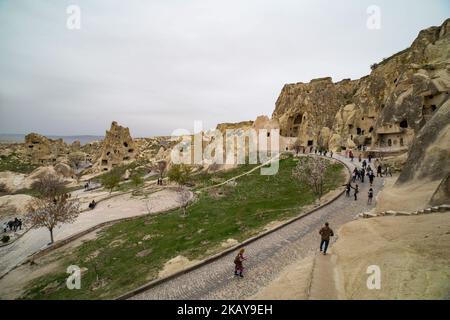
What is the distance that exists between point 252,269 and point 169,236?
1068cm

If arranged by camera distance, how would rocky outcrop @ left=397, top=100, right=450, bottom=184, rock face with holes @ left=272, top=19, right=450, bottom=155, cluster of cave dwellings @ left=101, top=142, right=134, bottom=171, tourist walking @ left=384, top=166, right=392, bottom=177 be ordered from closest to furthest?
rocky outcrop @ left=397, top=100, right=450, bottom=184
tourist walking @ left=384, top=166, right=392, bottom=177
rock face with holes @ left=272, top=19, right=450, bottom=155
cluster of cave dwellings @ left=101, top=142, right=134, bottom=171

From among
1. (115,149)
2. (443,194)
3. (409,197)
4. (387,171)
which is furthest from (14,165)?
(443,194)

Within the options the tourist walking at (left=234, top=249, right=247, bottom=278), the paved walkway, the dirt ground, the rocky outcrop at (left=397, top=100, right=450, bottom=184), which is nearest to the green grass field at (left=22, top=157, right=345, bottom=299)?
the paved walkway

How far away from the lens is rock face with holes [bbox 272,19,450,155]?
40.2 meters

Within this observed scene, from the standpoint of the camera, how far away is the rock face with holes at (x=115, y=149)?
7856 centimetres

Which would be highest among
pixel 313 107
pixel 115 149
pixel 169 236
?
pixel 313 107

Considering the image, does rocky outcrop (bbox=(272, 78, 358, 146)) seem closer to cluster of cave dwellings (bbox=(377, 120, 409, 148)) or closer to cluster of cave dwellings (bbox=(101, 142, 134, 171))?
cluster of cave dwellings (bbox=(377, 120, 409, 148))

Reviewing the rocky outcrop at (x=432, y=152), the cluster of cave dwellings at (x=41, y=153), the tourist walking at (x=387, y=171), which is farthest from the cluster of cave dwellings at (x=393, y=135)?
the cluster of cave dwellings at (x=41, y=153)

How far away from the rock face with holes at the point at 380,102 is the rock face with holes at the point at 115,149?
44.6 m

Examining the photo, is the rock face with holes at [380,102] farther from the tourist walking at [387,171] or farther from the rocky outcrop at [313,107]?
the tourist walking at [387,171]

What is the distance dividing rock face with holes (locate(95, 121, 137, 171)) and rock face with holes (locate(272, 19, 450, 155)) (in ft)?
146

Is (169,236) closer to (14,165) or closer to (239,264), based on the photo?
(239,264)

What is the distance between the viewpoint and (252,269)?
13.0 meters
